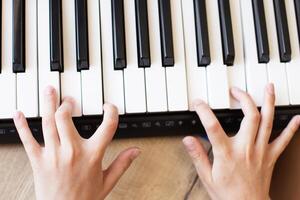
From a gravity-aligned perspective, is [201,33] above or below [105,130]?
above

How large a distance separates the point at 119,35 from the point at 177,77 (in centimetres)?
14

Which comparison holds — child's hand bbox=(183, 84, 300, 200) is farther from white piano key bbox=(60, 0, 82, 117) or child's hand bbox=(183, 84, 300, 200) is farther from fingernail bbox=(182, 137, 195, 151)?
white piano key bbox=(60, 0, 82, 117)

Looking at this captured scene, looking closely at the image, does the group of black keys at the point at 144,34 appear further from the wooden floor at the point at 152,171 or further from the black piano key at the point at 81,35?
the wooden floor at the point at 152,171

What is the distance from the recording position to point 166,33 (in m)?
0.88

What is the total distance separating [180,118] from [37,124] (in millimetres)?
277

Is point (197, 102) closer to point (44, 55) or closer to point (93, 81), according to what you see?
point (93, 81)

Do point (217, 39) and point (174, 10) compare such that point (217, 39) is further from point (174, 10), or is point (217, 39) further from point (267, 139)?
point (267, 139)

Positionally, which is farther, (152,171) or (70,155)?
(152,171)

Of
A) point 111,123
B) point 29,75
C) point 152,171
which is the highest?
point 29,75

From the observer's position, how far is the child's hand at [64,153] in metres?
0.82

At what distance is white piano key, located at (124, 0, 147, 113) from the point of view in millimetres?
864

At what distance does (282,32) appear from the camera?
91 cm

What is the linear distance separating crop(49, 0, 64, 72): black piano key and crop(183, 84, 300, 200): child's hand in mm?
279

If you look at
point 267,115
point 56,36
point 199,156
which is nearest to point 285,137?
point 267,115
